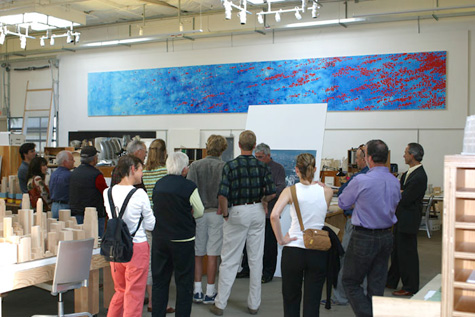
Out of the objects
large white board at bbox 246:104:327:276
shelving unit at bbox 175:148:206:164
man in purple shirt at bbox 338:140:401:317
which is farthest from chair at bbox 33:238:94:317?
shelving unit at bbox 175:148:206:164

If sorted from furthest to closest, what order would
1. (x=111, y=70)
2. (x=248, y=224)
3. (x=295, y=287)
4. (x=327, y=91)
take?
(x=111, y=70) < (x=327, y=91) < (x=248, y=224) < (x=295, y=287)

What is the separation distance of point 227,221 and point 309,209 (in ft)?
4.12

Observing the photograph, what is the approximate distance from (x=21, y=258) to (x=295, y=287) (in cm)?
210

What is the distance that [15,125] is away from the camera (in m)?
16.2

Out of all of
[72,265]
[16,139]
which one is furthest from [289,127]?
[16,139]

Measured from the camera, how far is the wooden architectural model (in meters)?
3.96

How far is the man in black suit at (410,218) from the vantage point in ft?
18.0

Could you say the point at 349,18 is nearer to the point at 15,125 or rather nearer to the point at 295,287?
the point at 295,287

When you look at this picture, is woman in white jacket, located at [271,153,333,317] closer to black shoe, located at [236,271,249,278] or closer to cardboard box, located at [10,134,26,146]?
black shoe, located at [236,271,249,278]

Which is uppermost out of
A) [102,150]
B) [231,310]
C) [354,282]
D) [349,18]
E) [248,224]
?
[349,18]

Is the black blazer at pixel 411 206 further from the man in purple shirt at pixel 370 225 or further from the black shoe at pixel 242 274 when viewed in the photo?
the black shoe at pixel 242 274

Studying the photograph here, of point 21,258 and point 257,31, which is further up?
point 257,31

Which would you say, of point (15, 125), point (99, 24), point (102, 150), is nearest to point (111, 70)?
point (99, 24)

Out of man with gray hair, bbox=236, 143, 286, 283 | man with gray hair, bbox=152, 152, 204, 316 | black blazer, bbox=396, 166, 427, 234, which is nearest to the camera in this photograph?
man with gray hair, bbox=152, 152, 204, 316
